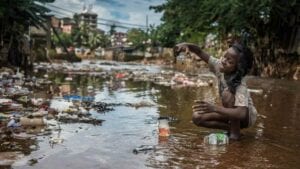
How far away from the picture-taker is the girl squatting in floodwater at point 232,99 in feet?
15.9

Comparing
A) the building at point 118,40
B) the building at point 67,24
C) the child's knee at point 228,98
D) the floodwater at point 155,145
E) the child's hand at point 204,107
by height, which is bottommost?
the floodwater at point 155,145

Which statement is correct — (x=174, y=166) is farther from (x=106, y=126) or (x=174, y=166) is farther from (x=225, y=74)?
(x=106, y=126)

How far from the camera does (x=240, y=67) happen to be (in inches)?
191

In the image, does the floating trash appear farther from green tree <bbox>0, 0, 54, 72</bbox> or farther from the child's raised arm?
green tree <bbox>0, 0, 54, 72</bbox>

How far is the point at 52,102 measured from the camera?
26.0 feet

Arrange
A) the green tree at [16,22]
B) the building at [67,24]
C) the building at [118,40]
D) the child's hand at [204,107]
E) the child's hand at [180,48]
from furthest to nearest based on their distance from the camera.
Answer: the building at [67,24] → the building at [118,40] → the green tree at [16,22] → the child's hand at [180,48] → the child's hand at [204,107]

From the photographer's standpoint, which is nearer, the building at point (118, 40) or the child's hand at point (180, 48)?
the child's hand at point (180, 48)

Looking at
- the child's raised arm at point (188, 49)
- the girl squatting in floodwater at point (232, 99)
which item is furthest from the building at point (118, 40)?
the girl squatting in floodwater at point (232, 99)

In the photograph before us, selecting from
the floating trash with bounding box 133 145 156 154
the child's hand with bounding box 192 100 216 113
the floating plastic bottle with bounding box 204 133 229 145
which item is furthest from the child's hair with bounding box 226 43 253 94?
the floating trash with bounding box 133 145 156 154

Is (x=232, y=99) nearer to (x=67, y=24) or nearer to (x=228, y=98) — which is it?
(x=228, y=98)

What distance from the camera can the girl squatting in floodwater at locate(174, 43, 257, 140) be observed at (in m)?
4.84

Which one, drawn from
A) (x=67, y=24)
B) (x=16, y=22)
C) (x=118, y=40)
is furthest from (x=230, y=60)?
(x=67, y=24)

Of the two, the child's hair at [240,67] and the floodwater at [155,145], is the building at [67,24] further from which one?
the child's hair at [240,67]

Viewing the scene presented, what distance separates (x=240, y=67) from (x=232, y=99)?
12.6 inches
